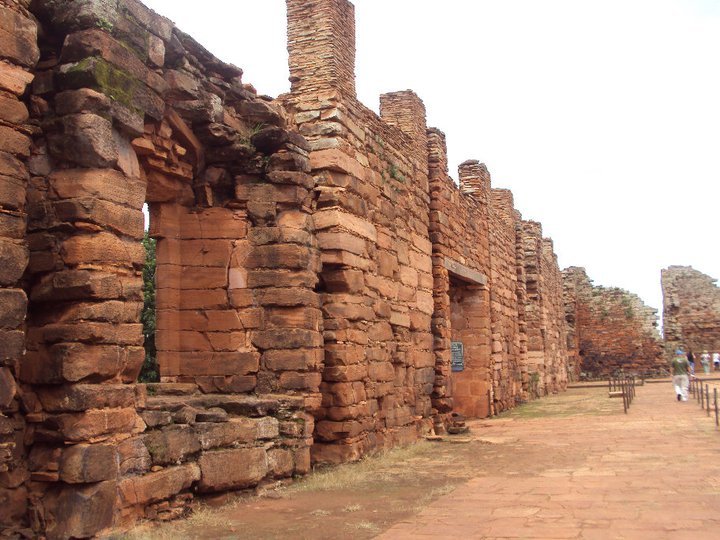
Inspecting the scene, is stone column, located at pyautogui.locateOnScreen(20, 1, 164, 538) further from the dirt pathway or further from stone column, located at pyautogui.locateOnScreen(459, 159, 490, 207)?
stone column, located at pyautogui.locateOnScreen(459, 159, 490, 207)

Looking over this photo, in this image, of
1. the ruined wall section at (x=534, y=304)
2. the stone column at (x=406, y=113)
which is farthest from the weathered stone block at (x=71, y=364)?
the ruined wall section at (x=534, y=304)

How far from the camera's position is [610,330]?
36781 mm

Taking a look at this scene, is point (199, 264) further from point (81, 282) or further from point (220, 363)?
point (81, 282)

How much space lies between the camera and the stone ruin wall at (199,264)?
19.1ft

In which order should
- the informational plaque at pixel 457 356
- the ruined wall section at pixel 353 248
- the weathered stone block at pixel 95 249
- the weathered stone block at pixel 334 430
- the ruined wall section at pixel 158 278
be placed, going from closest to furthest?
the ruined wall section at pixel 158 278
the weathered stone block at pixel 95 249
the weathered stone block at pixel 334 430
the ruined wall section at pixel 353 248
the informational plaque at pixel 457 356

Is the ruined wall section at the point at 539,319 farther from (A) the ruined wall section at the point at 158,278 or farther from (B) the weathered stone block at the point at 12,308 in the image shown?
(B) the weathered stone block at the point at 12,308

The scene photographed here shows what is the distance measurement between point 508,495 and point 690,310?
33033mm

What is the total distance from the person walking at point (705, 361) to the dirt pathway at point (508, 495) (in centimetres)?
2493

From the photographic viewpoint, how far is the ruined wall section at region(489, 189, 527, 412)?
18703 mm

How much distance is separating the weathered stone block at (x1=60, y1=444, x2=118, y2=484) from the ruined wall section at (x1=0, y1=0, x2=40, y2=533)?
0.35 metres

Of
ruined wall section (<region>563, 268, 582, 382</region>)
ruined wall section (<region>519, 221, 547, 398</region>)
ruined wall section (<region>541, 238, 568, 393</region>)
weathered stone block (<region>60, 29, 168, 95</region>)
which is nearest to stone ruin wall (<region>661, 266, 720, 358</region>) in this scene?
ruined wall section (<region>563, 268, 582, 382</region>)

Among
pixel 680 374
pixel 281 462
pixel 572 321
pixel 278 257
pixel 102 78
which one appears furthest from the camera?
pixel 572 321

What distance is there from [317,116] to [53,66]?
4.51 metres

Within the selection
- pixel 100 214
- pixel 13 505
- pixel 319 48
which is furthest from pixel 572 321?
pixel 13 505
